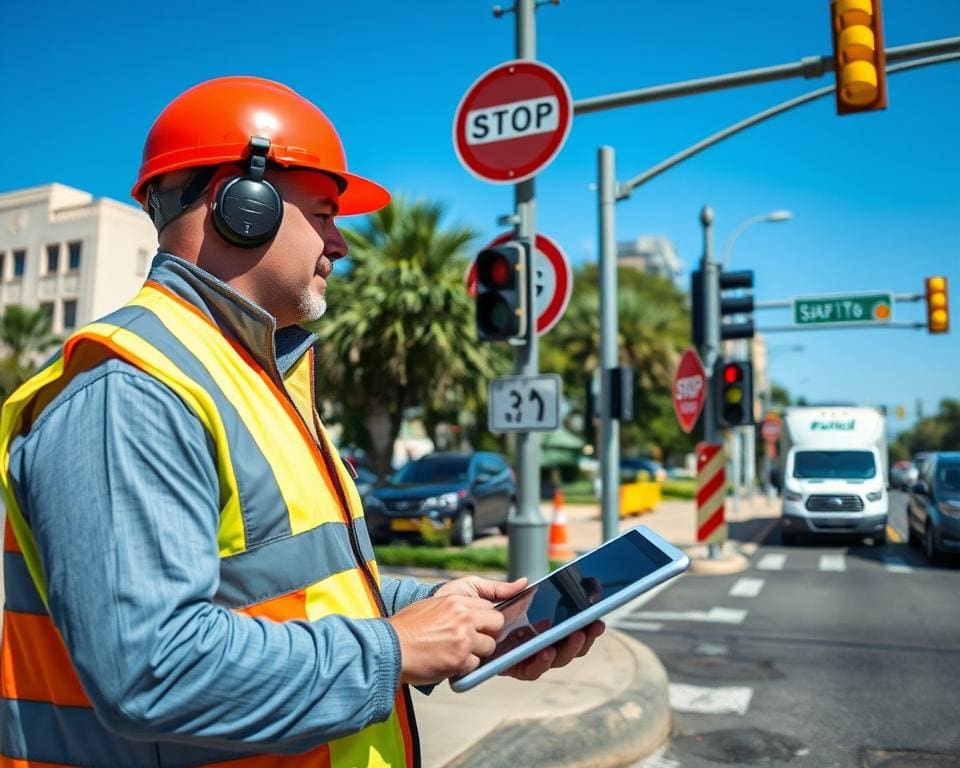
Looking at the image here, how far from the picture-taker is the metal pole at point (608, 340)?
8922 millimetres

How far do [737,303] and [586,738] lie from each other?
29.7 ft

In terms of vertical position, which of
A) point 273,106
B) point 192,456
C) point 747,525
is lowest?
point 747,525

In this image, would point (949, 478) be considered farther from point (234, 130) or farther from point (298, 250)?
point (234, 130)

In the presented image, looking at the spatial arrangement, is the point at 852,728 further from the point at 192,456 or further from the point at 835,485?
the point at 835,485

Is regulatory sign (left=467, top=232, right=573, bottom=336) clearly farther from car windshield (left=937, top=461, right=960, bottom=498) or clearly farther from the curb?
car windshield (left=937, top=461, right=960, bottom=498)

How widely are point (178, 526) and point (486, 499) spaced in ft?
45.0

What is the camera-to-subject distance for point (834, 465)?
16234 mm

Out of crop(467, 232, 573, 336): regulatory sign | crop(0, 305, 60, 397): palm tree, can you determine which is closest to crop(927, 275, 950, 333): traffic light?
crop(467, 232, 573, 336): regulatory sign

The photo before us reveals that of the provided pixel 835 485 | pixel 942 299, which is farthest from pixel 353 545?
pixel 942 299

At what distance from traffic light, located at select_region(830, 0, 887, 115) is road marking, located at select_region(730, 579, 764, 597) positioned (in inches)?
210

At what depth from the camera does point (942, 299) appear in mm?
15961

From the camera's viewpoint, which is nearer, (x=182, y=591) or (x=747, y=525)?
(x=182, y=591)

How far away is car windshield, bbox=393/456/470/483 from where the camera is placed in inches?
573

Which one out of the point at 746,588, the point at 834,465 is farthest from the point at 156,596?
the point at 834,465
